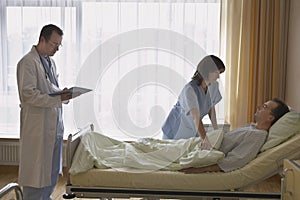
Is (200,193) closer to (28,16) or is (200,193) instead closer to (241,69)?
(241,69)

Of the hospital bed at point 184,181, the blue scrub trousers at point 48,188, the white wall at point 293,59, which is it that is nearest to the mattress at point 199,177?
the hospital bed at point 184,181

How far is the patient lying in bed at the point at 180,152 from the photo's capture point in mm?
2209

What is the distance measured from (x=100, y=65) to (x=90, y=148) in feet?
3.64

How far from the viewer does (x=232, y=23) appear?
3.66 meters

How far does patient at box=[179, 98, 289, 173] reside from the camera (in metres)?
2.20

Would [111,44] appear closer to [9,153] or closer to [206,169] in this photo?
[9,153]

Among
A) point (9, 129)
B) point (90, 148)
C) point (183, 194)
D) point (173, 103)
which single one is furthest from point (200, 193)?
point (9, 129)

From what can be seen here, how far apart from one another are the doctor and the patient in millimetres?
980

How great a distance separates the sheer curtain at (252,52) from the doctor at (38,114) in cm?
164

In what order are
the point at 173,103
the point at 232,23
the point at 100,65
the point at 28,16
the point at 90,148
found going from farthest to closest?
the point at 28,16, the point at 232,23, the point at 100,65, the point at 173,103, the point at 90,148

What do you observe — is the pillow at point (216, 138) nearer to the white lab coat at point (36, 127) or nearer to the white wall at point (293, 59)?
the white lab coat at point (36, 127)

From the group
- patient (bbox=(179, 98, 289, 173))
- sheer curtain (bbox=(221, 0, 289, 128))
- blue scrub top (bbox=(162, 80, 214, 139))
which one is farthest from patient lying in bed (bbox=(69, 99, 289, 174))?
sheer curtain (bbox=(221, 0, 289, 128))

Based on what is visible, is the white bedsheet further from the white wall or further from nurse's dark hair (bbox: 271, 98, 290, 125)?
the white wall

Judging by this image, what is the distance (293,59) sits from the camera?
3.49 meters
